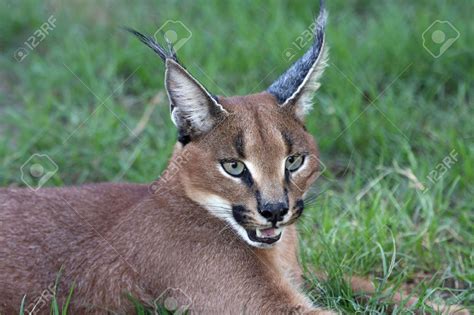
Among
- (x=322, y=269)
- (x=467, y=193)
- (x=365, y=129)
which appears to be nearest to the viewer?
(x=322, y=269)

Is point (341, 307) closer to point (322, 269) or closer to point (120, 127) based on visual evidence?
point (322, 269)

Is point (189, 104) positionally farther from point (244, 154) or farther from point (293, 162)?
point (293, 162)

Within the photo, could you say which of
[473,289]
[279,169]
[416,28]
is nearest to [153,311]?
[279,169]

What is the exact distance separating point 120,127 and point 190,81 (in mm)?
2731

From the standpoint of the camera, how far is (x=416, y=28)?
26.8 ft

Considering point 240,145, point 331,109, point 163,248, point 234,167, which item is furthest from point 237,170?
point 331,109

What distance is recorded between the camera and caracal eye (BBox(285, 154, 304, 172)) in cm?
475

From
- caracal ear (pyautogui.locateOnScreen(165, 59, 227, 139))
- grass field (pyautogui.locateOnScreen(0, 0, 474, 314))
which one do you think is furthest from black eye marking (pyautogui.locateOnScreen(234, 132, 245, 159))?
grass field (pyautogui.locateOnScreen(0, 0, 474, 314))

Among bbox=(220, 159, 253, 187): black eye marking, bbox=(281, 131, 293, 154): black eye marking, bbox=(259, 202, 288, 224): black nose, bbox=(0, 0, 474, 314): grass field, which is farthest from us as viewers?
bbox=(0, 0, 474, 314): grass field

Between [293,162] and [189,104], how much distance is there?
0.65 metres

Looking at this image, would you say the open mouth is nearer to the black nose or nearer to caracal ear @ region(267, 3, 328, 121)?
the black nose

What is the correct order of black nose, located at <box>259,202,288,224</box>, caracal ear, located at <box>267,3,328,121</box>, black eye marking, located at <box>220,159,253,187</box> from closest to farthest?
black nose, located at <box>259,202,288,224</box>
black eye marking, located at <box>220,159,253,187</box>
caracal ear, located at <box>267,3,328,121</box>

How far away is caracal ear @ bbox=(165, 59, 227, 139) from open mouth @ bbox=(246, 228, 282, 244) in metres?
0.62

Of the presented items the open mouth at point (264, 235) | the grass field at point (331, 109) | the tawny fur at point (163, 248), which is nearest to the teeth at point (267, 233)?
the open mouth at point (264, 235)
